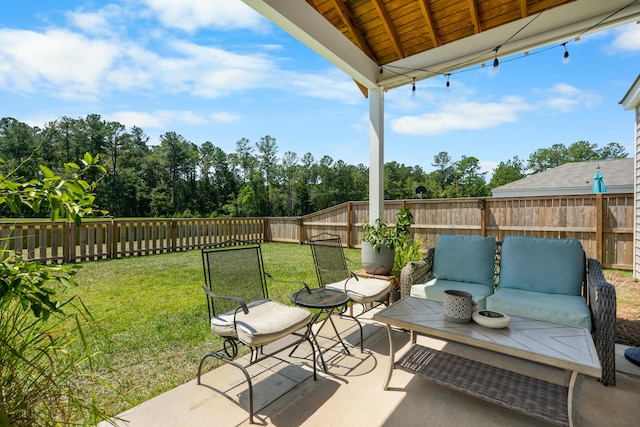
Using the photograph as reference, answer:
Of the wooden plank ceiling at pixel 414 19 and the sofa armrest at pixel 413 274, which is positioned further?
the wooden plank ceiling at pixel 414 19

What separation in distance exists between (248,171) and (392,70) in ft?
80.8

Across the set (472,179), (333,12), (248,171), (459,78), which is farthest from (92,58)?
(472,179)

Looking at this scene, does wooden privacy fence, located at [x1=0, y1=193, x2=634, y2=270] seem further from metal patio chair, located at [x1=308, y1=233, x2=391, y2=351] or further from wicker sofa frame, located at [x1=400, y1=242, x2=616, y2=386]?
wicker sofa frame, located at [x1=400, y1=242, x2=616, y2=386]

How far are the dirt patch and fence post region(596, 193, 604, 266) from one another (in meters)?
0.74

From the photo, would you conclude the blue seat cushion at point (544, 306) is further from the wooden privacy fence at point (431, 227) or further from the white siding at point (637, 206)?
the wooden privacy fence at point (431, 227)

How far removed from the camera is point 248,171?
27484mm

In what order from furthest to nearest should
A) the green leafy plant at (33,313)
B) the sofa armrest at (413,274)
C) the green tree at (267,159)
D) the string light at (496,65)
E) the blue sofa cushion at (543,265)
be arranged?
the green tree at (267,159) → the string light at (496,65) → the sofa armrest at (413,274) → the blue sofa cushion at (543,265) → the green leafy plant at (33,313)

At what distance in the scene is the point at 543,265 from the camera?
112 inches

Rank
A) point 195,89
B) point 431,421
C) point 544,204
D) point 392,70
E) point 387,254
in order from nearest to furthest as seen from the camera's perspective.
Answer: point 431,421 → point 387,254 → point 392,70 → point 544,204 → point 195,89

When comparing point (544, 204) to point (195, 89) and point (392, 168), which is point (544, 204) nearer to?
point (195, 89)

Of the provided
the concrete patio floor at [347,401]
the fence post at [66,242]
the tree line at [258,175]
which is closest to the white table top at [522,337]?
the concrete patio floor at [347,401]

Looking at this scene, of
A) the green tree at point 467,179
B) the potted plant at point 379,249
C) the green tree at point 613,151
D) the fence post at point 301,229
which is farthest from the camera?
the green tree at point 467,179

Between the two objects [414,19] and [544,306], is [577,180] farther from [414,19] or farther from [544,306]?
[544,306]

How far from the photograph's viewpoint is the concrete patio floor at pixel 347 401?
69.4 inches
